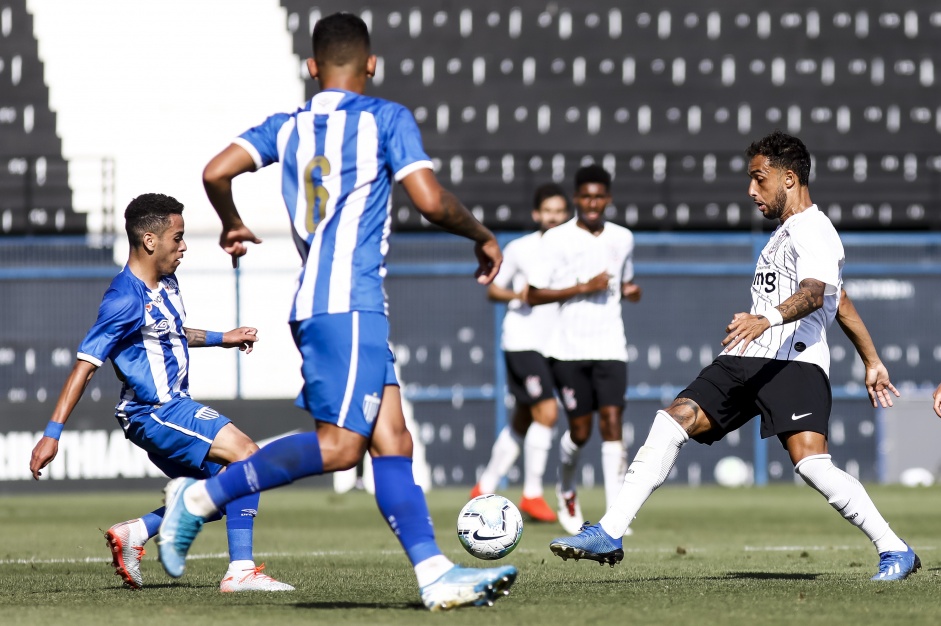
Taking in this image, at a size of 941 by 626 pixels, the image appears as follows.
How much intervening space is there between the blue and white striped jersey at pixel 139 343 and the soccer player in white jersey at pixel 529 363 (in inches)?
161

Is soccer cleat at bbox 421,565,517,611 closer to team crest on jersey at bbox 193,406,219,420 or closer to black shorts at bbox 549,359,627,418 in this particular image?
team crest on jersey at bbox 193,406,219,420

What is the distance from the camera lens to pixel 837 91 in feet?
58.5

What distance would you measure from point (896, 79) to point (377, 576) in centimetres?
1380

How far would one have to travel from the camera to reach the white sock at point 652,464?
18.2 ft

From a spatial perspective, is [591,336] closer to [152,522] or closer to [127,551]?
[152,522]

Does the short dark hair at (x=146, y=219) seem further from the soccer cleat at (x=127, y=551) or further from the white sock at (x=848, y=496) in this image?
the white sock at (x=848, y=496)

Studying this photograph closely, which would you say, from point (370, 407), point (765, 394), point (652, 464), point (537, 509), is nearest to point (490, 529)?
point (652, 464)

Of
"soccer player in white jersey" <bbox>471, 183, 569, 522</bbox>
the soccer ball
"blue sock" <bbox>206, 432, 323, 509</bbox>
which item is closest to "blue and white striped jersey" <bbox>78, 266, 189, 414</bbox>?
the soccer ball

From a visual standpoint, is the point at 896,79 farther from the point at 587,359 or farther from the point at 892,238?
the point at 587,359

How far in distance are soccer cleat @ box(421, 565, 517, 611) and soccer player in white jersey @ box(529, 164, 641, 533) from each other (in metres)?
4.74

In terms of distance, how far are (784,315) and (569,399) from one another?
4163 mm

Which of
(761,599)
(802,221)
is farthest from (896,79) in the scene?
(761,599)

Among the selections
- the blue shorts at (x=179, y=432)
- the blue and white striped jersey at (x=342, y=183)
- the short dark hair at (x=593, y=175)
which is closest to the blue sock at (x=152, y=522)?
the blue shorts at (x=179, y=432)

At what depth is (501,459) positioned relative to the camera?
10414mm
